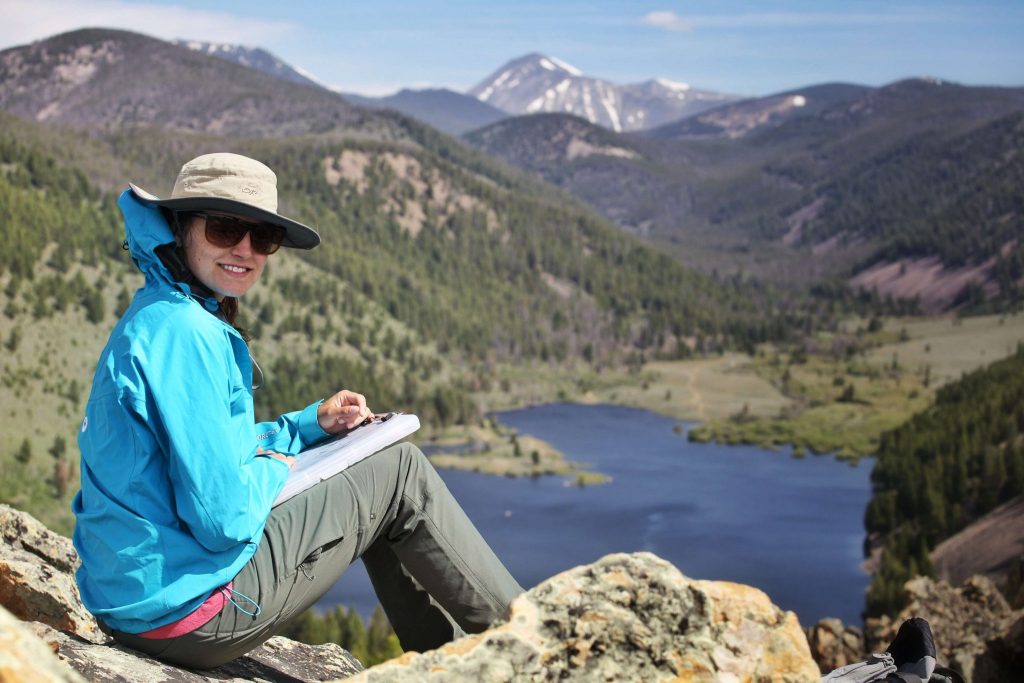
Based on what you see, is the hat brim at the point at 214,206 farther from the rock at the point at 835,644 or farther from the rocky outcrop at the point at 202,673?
the rock at the point at 835,644

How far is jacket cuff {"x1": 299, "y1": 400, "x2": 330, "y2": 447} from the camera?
630cm

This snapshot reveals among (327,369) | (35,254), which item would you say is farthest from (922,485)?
(35,254)

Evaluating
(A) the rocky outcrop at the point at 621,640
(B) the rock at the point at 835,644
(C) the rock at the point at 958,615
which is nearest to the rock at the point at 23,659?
(A) the rocky outcrop at the point at 621,640

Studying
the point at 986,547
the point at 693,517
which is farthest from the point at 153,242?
the point at 693,517

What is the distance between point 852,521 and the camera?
279 feet

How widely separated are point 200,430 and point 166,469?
0.32m

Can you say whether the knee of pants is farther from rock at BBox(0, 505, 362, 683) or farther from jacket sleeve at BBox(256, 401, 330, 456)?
rock at BBox(0, 505, 362, 683)

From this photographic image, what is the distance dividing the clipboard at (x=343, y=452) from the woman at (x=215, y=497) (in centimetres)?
5

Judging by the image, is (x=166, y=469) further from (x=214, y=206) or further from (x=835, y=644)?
(x=835, y=644)

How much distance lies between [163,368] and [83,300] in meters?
123

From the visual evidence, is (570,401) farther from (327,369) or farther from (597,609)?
(597,609)

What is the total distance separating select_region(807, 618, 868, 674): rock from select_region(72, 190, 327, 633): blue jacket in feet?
86.0

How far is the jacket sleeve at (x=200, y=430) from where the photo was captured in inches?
178

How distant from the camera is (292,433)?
6359 millimetres
